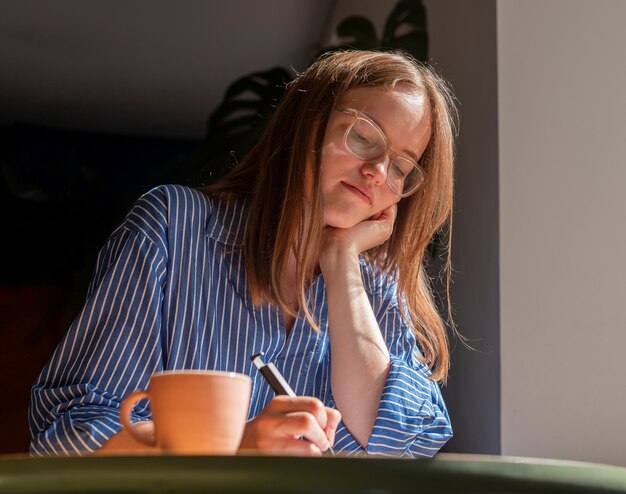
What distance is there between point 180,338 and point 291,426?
460 millimetres

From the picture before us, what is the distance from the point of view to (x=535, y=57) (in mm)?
1926

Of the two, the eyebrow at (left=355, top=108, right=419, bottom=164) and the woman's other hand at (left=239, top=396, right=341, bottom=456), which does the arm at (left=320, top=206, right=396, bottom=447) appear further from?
the woman's other hand at (left=239, top=396, right=341, bottom=456)

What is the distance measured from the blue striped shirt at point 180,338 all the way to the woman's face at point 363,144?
0.13m

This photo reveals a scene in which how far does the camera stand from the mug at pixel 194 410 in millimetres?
628

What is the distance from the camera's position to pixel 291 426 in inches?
30.4

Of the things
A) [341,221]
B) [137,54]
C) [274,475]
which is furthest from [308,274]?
[137,54]

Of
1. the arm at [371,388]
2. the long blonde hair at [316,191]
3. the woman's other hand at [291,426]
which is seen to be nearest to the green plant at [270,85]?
the long blonde hair at [316,191]

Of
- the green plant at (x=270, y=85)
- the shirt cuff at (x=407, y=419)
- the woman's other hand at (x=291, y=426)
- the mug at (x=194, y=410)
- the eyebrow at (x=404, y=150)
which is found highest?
the green plant at (x=270, y=85)

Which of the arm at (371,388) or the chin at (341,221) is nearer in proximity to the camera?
the arm at (371,388)

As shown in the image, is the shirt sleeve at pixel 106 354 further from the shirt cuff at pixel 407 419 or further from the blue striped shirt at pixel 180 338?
the shirt cuff at pixel 407 419

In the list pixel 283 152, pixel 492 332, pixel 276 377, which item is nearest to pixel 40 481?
pixel 276 377
